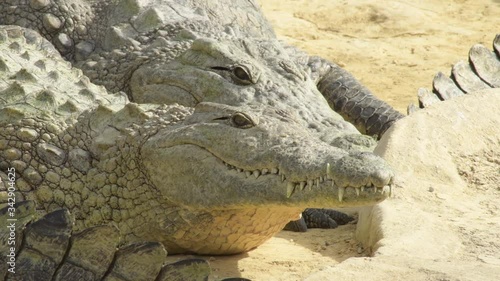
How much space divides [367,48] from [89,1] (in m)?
4.02

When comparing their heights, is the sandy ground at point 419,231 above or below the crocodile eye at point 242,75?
below

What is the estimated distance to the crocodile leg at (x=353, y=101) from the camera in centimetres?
812

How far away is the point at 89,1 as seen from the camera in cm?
732

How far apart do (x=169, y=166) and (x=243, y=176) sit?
432 mm

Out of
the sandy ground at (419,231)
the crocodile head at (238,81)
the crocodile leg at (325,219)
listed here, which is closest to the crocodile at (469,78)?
the sandy ground at (419,231)

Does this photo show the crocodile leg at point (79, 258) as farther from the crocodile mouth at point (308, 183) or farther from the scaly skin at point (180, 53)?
the scaly skin at point (180, 53)

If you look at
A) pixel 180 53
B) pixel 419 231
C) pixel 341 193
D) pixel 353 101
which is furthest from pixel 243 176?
pixel 353 101

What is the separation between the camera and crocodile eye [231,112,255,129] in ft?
16.1

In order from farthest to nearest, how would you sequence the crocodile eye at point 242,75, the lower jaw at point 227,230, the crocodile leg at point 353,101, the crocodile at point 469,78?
the crocodile leg at point 353,101
the crocodile at point 469,78
the crocodile eye at point 242,75
the lower jaw at point 227,230

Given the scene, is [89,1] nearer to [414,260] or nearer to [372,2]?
[414,260]

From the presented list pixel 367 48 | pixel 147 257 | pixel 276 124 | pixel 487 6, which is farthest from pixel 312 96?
pixel 487 6

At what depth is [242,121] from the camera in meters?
4.92

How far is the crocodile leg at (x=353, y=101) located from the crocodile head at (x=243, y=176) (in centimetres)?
294

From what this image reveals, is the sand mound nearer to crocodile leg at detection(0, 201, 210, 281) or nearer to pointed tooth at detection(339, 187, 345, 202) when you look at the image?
pointed tooth at detection(339, 187, 345, 202)
